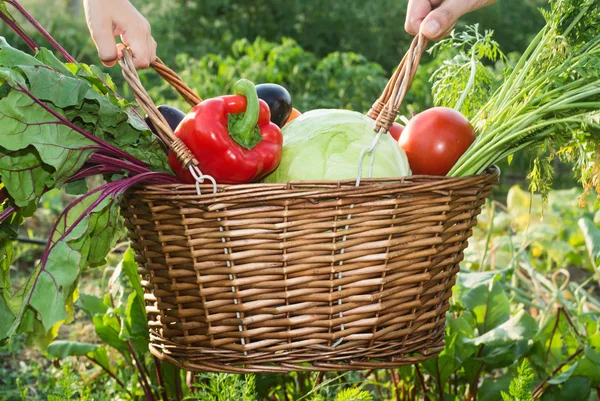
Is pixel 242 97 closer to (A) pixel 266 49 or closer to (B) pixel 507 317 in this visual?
(B) pixel 507 317

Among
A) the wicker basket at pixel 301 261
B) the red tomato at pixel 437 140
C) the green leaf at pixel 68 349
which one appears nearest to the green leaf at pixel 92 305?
the green leaf at pixel 68 349

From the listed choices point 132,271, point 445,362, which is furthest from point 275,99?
point 445,362

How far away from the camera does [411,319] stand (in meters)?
1.46

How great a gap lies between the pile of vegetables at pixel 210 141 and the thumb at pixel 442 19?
0.64 feet

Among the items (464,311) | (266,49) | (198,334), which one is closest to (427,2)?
(198,334)

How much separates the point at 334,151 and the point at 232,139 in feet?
0.67

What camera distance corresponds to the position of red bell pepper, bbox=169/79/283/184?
1434 millimetres

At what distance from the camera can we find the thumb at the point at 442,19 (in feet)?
4.79

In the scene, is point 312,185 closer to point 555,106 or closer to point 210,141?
point 210,141

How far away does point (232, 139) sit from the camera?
145 cm

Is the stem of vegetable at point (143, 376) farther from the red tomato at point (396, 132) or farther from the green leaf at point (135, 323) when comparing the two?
the red tomato at point (396, 132)

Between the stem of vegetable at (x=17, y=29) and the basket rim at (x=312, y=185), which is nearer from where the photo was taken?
the basket rim at (x=312, y=185)

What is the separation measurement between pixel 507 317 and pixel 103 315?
123 centimetres

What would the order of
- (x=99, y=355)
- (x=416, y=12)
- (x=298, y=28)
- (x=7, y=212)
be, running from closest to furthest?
(x=7, y=212) → (x=416, y=12) → (x=99, y=355) → (x=298, y=28)
